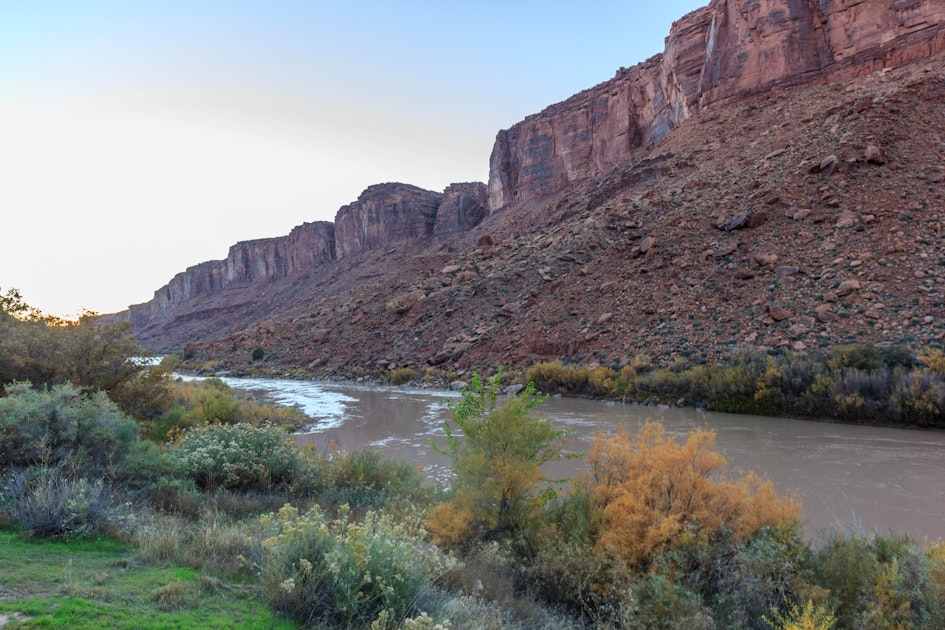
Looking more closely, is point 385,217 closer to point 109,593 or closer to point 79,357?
point 79,357

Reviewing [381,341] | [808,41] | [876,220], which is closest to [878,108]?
[876,220]

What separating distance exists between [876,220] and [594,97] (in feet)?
124

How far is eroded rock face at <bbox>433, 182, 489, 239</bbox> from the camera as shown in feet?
223

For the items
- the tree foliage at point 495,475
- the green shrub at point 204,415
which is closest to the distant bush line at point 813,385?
the green shrub at point 204,415

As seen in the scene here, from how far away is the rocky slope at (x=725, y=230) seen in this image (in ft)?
58.0

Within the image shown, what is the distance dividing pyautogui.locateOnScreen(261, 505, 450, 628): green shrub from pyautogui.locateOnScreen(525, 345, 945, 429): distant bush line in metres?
12.9

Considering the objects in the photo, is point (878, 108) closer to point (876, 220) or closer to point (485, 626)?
point (876, 220)

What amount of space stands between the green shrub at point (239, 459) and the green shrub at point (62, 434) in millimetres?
821

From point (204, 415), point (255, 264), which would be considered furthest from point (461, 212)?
point (204, 415)

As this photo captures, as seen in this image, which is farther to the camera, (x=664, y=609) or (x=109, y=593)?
(x=664, y=609)

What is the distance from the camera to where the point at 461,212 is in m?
69.5

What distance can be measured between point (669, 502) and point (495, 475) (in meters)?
1.63

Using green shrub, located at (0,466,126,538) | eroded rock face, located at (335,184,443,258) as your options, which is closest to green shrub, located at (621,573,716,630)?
green shrub, located at (0,466,126,538)

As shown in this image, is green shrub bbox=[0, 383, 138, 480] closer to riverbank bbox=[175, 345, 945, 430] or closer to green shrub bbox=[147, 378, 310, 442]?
green shrub bbox=[147, 378, 310, 442]
